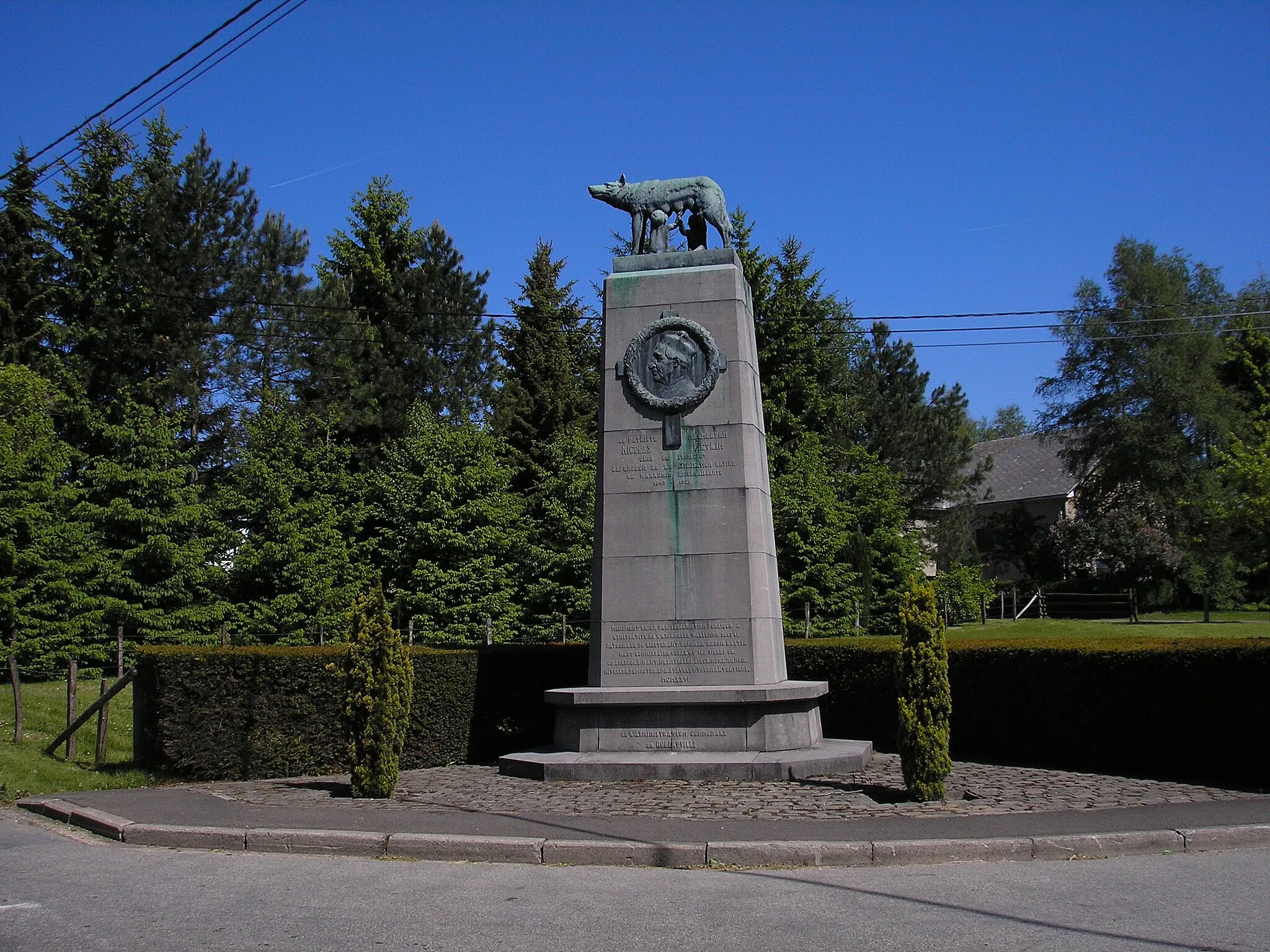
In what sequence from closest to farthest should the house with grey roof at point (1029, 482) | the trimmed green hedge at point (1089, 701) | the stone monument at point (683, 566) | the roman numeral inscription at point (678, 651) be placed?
the trimmed green hedge at point (1089, 701)
the stone monument at point (683, 566)
the roman numeral inscription at point (678, 651)
the house with grey roof at point (1029, 482)

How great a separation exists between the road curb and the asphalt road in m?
0.17

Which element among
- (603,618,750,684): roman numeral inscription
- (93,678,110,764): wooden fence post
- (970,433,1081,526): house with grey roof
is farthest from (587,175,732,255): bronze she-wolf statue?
(970,433,1081,526): house with grey roof

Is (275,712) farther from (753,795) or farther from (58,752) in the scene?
(753,795)

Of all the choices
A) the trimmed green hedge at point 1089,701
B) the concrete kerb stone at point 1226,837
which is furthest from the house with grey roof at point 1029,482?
the concrete kerb stone at point 1226,837

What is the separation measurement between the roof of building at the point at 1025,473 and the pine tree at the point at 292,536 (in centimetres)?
3560

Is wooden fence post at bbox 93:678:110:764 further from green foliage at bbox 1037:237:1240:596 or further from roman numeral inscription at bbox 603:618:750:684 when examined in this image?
green foliage at bbox 1037:237:1240:596

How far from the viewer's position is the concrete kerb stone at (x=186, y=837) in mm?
8883

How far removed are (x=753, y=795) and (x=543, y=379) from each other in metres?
33.3

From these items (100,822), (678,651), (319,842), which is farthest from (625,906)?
(678,651)

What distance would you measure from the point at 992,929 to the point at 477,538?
2459cm

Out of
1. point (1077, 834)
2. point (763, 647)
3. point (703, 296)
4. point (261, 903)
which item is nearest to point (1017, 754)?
point (763, 647)

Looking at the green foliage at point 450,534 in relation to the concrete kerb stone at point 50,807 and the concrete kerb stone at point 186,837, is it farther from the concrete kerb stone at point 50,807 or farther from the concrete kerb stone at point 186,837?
the concrete kerb stone at point 186,837

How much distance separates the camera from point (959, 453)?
48.5 m

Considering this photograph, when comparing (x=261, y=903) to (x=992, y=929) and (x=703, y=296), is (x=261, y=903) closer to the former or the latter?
(x=992, y=929)
